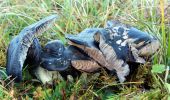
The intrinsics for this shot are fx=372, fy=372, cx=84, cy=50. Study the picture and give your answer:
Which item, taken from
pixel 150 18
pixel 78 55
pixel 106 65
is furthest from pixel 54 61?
pixel 150 18

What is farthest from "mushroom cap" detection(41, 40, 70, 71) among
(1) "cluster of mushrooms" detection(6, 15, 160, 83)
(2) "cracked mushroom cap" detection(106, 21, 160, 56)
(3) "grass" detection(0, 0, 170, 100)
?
(2) "cracked mushroom cap" detection(106, 21, 160, 56)

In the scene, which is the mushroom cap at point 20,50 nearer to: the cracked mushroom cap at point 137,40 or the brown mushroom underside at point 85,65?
the brown mushroom underside at point 85,65

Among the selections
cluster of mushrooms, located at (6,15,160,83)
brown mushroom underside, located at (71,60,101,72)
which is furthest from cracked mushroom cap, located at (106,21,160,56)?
brown mushroom underside, located at (71,60,101,72)

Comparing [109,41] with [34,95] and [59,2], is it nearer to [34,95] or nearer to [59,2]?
[34,95]

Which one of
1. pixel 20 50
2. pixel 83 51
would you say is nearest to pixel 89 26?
pixel 83 51

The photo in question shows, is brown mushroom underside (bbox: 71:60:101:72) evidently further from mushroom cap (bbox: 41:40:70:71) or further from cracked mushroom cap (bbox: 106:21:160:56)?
cracked mushroom cap (bbox: 106:21:160:56)

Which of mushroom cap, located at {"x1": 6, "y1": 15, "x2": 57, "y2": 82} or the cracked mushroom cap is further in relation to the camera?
the cracked mushroom cap

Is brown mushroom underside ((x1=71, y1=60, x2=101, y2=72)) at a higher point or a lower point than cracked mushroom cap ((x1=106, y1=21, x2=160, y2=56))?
lower
